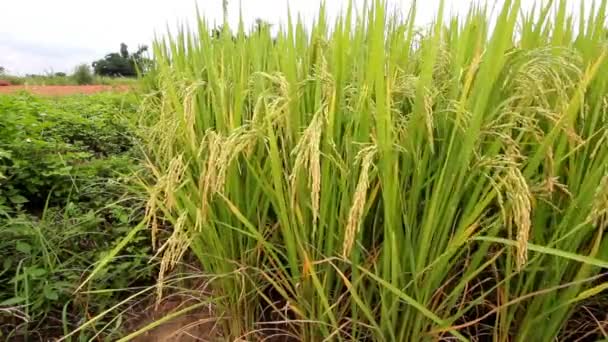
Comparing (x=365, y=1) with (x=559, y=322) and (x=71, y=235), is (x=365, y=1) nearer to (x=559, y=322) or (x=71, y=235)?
(x=559, y=322)

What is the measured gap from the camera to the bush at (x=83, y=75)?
21750 millimetres

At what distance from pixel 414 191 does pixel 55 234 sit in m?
1.62

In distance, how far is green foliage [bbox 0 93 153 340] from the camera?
192 centimetres

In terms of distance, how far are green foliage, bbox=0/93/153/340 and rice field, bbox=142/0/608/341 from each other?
1.69 ft

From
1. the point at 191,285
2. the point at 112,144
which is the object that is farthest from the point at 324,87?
the point at 112,144

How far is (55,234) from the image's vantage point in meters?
2.19

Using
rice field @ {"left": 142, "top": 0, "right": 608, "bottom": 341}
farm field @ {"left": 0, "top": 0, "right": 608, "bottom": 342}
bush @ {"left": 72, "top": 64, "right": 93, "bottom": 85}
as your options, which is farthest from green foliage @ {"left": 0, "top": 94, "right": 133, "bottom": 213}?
bush @ {"left": 72, "top": 64, "right": 93, "bottom": 85}

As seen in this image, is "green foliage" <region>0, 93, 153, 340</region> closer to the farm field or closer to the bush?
the farm field

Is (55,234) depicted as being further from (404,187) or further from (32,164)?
(404,187)

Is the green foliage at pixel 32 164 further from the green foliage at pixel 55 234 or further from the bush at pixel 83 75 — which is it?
the bush at pixel 83 75

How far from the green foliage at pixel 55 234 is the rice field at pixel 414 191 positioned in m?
0.52

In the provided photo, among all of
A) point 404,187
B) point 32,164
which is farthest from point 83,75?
point 404,187

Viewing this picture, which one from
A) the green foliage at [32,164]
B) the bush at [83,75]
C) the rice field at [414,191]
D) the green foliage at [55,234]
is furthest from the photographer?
the bush at [83,75]

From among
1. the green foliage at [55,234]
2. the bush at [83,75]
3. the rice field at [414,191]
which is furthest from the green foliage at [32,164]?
the bush at [83,75]
